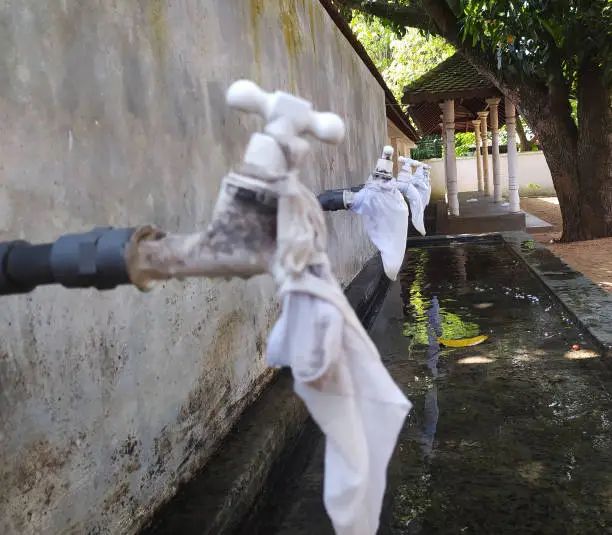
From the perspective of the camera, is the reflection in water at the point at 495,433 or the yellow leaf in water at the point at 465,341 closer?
the reflection in water at the point at 495,433

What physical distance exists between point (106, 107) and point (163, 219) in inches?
18.9

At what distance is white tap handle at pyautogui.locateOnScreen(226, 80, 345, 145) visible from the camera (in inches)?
36.5

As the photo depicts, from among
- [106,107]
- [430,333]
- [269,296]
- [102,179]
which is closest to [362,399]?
[102,179]

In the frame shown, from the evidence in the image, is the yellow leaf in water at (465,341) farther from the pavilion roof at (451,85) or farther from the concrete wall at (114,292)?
the pavilion roof at (451,85)

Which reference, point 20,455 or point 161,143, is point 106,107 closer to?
point 161,143

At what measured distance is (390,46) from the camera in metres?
21.7

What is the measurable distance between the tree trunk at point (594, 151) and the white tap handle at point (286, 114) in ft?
28.6

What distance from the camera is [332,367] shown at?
949mm

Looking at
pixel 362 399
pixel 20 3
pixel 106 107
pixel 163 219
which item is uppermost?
pixel 20 3

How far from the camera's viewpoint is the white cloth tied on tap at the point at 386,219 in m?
2.26

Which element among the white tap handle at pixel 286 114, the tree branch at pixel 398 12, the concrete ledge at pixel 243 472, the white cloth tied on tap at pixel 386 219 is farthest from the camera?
the tree branch at pixel 398 12

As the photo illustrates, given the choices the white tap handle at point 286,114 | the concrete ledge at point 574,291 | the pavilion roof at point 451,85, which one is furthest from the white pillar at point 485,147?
the white tap handle at point 286,114

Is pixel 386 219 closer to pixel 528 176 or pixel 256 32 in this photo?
pixel 256 32

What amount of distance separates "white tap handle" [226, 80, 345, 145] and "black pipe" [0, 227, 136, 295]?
→ 29 cm
